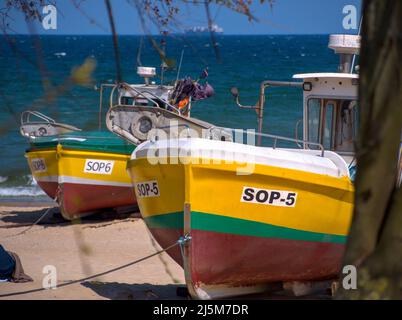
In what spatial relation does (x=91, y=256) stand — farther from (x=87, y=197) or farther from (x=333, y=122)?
(x=333, y=122)

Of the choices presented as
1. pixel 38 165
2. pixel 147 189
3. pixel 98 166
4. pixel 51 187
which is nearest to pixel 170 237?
pixel 147 189

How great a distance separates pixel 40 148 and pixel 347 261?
10.2 m

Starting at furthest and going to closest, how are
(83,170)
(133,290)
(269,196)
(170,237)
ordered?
1. (83,170)
2. (133,290)
3. (170,237)
4. (269,196)

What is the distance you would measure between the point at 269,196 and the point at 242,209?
0.88 feet

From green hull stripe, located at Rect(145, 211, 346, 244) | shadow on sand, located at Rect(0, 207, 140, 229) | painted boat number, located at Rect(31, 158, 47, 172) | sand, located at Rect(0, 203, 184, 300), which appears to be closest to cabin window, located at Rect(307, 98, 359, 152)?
green hull stripe, located at Rect(145, 211, 346, 244)

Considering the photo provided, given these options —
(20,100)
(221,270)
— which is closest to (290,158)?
(221,270)

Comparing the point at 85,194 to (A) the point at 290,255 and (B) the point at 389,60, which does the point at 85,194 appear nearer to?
(A) the point at 290,255

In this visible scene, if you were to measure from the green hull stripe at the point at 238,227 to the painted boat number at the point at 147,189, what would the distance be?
232mm

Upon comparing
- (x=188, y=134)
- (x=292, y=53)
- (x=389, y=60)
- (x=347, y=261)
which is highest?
(x=389, y=60)

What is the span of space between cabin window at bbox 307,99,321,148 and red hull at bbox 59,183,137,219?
191 inches

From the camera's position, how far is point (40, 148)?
43.1 feet

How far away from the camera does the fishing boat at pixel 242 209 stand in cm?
680

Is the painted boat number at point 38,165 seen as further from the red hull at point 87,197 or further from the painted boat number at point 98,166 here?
the painted boat number at point 98,166

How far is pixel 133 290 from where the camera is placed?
8.34m
